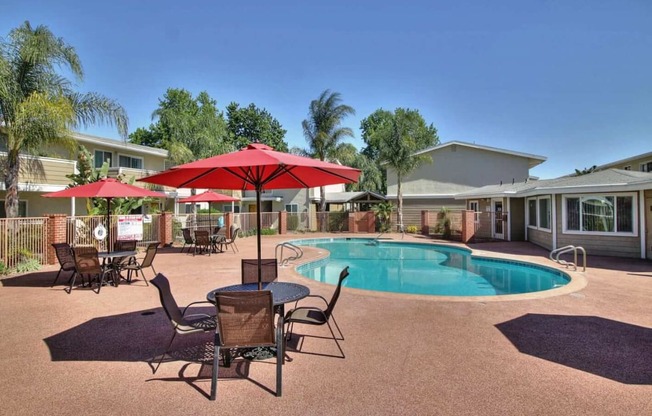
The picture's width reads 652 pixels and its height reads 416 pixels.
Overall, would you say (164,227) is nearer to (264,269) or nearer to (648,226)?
(264,269)

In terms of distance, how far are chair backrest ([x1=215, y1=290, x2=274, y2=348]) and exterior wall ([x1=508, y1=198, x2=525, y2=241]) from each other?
19.6 m

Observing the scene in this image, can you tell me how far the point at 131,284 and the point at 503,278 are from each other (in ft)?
37.7

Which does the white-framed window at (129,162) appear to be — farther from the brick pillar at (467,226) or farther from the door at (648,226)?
the door at (648,226)

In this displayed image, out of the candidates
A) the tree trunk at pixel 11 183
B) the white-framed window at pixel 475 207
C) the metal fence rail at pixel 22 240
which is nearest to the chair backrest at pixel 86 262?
the metal fence rail at pixel 22 240

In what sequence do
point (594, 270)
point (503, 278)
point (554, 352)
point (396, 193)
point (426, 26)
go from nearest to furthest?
1. point (554, 352)
2. point (594, 270)
3. point (503, 278)
4. point (426, 26)
5. point (396, 193)

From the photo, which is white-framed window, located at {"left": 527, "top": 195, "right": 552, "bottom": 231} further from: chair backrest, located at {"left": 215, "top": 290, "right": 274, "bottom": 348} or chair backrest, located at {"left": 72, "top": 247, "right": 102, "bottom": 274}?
chair backrest, located at {"left": 72, "top": 247, "right": 102, "bottom": 274}

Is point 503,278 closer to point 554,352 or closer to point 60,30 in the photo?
point 554,352

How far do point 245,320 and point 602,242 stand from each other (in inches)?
606

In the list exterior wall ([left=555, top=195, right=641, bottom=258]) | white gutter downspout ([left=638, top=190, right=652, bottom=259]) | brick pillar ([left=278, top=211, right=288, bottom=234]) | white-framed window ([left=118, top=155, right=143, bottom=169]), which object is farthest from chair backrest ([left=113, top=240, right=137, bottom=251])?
brick pillar ([left=278, top=211, right=288, bottom=234])

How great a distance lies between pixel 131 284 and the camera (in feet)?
29.7

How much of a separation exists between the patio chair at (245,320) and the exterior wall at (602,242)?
591 inches

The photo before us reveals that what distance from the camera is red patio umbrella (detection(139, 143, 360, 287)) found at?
4035 millimetres

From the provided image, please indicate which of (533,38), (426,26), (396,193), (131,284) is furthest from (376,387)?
(396,193)

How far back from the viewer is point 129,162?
22828 millimetres
